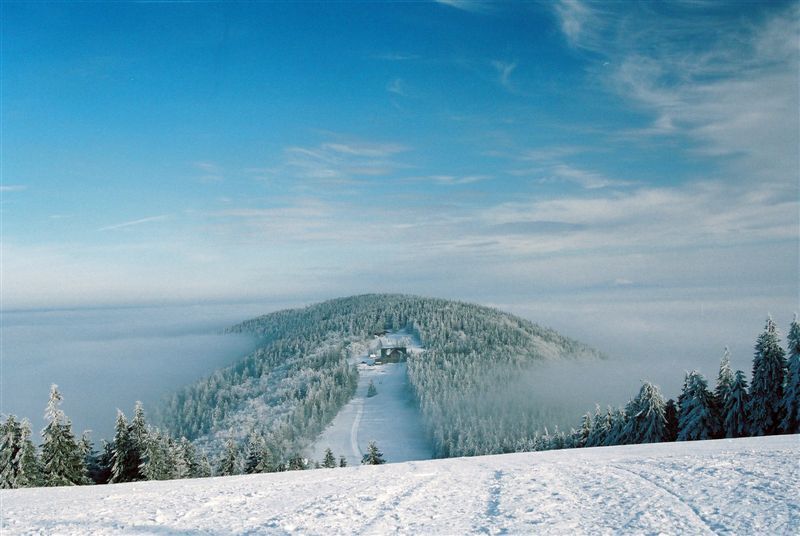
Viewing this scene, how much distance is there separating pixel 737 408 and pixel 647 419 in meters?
5.38

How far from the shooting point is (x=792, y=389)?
27734 mm

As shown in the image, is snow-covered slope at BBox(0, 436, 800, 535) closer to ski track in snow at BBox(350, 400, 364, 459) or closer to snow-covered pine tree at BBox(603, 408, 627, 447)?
snow-covered pine tree at BBox(603, 408, 627, 447)

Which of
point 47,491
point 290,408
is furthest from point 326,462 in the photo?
point 290,408

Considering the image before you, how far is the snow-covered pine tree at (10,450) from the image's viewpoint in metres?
29.0

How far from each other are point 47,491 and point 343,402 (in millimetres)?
177051

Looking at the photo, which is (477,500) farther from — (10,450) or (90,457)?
(90,457)

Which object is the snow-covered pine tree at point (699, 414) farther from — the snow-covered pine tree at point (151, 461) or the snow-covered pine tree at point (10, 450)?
the snow-covered pine tree at point (10, 450)

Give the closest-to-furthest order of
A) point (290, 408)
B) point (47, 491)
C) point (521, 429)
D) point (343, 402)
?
point (47, 491)
point (521, 429)
point (290, 408)
point (343, 402)

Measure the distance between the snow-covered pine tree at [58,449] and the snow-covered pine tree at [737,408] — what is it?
43.3 metres

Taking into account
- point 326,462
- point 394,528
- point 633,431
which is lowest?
point 326,462

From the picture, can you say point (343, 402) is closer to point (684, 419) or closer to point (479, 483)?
point (684, 419)

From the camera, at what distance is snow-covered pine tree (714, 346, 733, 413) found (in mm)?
30656

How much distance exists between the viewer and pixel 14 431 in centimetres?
3020

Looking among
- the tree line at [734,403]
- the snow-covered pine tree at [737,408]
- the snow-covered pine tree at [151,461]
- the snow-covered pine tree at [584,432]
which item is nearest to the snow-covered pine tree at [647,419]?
the tree line at [734,403]
